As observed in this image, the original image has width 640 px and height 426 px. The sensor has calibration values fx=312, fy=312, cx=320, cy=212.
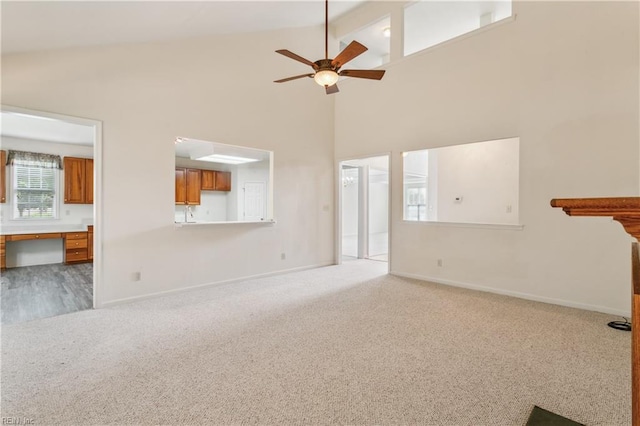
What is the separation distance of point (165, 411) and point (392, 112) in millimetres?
4988

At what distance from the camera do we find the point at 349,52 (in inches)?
113

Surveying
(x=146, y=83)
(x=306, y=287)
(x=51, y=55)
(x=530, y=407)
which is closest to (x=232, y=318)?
(x=306, y=287)

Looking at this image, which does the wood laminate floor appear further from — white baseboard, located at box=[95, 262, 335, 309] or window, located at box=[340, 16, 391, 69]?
window, located at box=[340, 16, 391, 69]

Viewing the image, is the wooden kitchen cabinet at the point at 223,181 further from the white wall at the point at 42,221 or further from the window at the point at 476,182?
the window at the point at 476,182

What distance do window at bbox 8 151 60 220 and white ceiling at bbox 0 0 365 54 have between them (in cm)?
442

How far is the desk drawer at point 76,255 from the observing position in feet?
21.3

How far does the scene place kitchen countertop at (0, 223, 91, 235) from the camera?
5965 millimetres

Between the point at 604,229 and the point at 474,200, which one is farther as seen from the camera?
the point at 474,200

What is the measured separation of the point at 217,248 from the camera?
463 cm

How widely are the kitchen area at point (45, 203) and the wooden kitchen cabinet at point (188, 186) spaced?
1.71 meters

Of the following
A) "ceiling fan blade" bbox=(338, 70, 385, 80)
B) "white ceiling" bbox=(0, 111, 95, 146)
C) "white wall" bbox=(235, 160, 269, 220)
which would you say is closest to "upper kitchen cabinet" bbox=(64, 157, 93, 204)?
"white ceiling" bbox=(0, 111, 95, 146)

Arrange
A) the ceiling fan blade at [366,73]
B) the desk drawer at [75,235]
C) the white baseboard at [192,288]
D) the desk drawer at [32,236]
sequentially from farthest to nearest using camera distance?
the desk drawer at [75,235] → the desk drawer at [32,236] → the white baseboard at [192,288] → the ceiling fan blade at [366,73]

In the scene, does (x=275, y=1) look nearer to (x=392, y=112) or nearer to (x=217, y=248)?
(x=392, y=112)

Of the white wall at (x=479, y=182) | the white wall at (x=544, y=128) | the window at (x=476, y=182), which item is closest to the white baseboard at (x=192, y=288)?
the white wall at (x=544, y=128)
